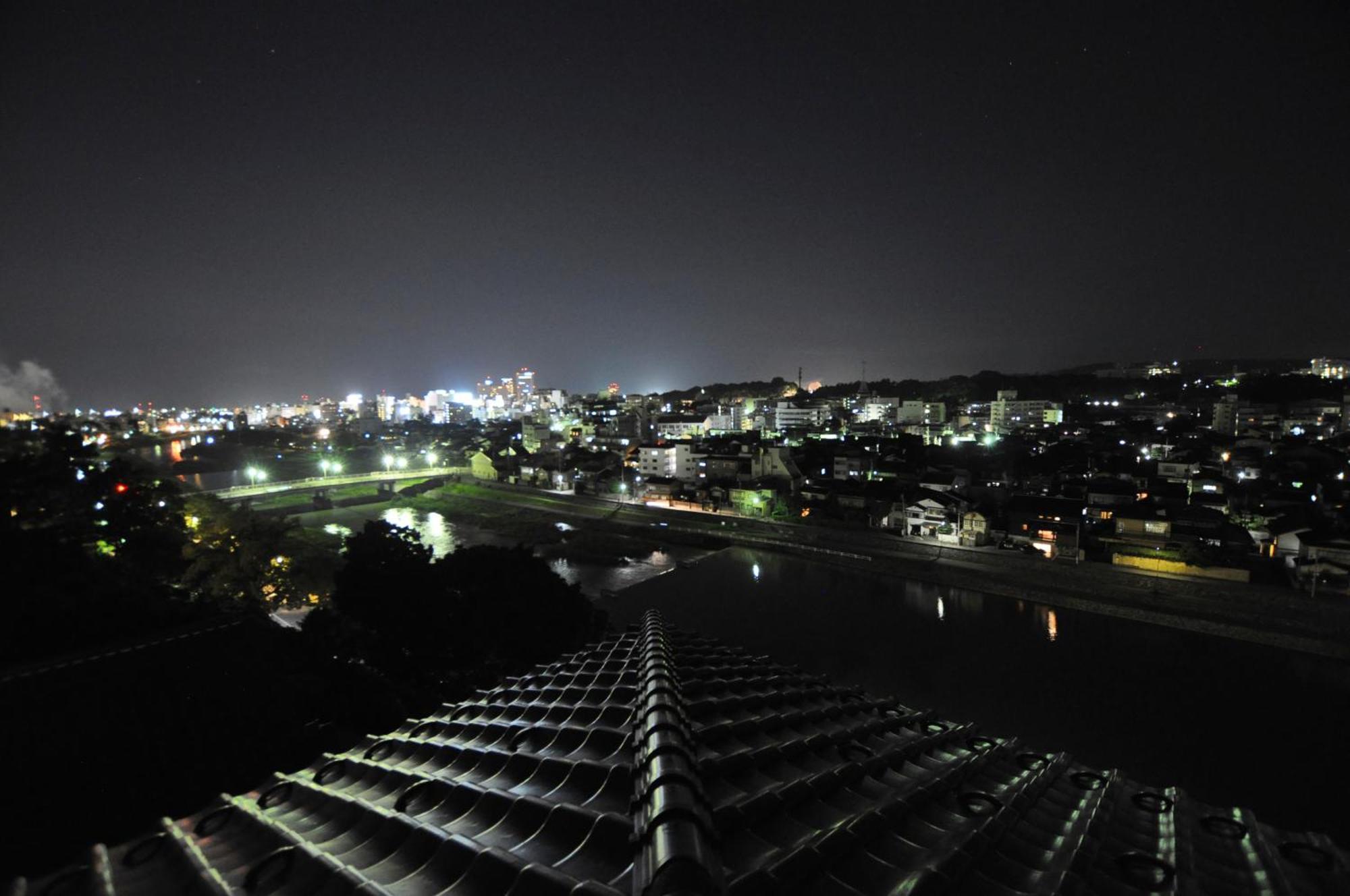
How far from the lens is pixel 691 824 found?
0.83 m

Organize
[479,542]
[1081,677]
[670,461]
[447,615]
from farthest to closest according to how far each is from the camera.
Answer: [670,461] → [479,542] → [1081,677] → [447,615]

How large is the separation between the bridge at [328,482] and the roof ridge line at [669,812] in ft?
65.4

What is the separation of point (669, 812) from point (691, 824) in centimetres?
5

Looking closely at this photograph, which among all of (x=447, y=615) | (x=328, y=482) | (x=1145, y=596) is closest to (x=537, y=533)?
(x=328, y=482)

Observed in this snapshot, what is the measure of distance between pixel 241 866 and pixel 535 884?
82 cm

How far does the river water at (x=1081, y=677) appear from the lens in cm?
642

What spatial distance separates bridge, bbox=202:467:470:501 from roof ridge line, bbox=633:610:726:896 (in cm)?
1993

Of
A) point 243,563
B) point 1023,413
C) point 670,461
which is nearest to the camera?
point 243,563

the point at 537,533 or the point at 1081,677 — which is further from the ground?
the point at 537,533

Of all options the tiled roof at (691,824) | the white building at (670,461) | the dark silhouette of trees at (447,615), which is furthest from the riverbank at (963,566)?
the tiled roof at (691,824)

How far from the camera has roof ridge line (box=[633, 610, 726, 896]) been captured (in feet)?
2.37

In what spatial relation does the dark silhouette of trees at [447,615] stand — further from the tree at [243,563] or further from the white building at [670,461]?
the white building at [670,461]

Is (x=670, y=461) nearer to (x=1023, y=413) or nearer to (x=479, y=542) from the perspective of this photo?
(x=479, y=542)

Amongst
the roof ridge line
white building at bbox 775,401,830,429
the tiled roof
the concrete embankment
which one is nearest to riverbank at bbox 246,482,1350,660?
the concrete embankment
